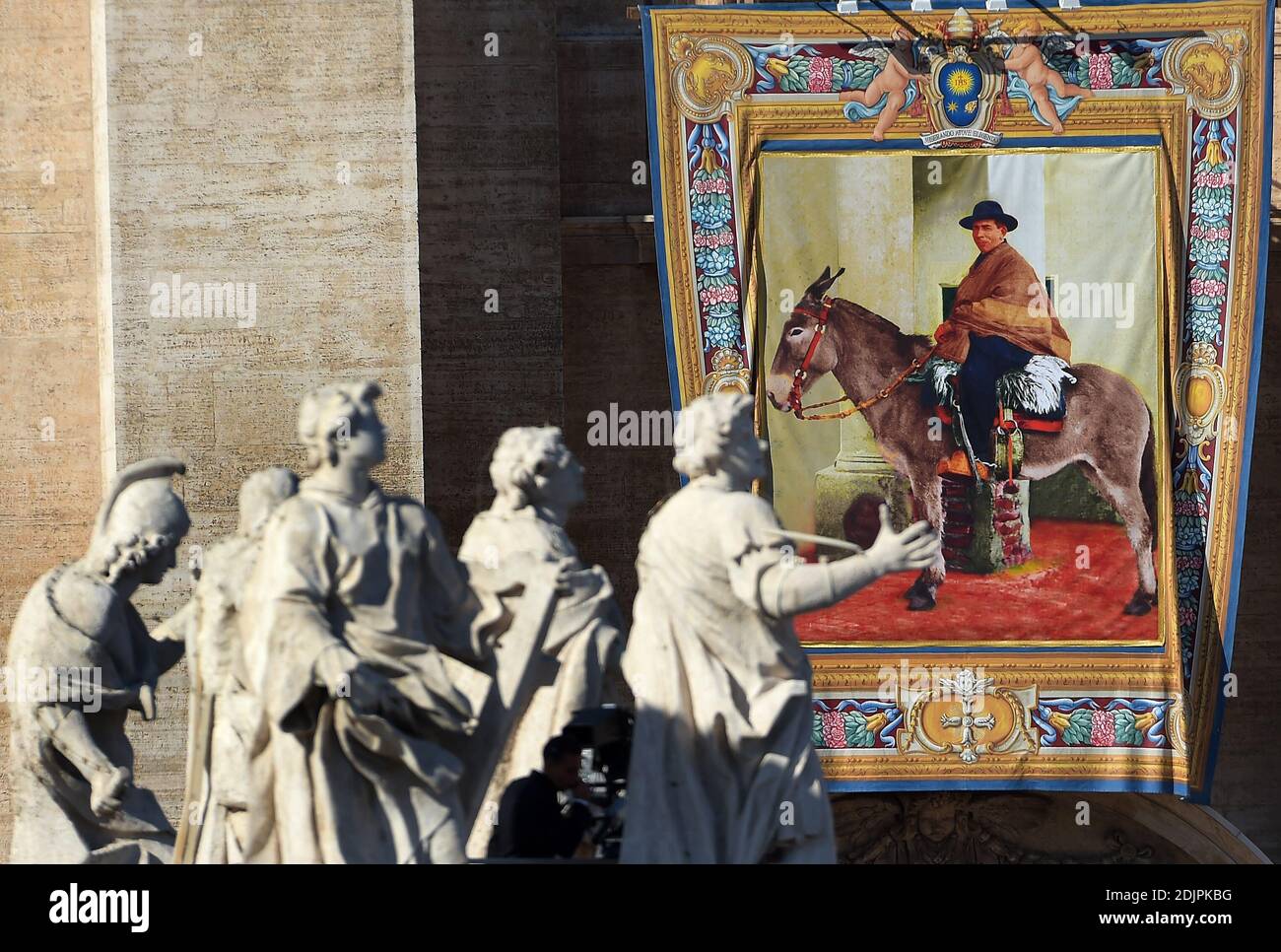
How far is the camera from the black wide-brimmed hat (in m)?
13.4

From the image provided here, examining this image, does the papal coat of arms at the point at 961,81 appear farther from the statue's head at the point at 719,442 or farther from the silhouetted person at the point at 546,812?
the silhouetted person at the point at 546,812

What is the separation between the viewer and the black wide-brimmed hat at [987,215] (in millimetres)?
13445

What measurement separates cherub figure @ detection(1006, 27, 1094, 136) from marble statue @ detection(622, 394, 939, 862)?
6107 mm

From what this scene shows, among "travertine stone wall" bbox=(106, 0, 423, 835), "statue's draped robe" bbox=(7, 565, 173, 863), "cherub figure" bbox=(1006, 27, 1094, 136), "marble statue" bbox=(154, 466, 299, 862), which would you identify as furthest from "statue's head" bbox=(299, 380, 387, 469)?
"cherub figure" bbox=(1006, 27, 1094, 136)

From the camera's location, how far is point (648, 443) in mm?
14656

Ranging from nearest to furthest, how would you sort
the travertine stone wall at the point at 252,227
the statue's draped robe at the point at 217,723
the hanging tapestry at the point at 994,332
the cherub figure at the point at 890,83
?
the statue's draped robe at the point at 217,723 → the travertine stone wall at the point at 252,227 → the hanging tapestry at the point at 994,332 → the cherub figure at the point at 890,83

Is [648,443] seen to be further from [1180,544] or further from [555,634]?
[555,634]

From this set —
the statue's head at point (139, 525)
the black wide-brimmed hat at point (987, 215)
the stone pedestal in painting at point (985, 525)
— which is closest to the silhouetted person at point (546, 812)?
the statue's head at point (139, 525)

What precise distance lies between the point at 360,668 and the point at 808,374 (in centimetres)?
644

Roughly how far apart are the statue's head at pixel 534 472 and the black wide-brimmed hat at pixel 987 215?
5513mm

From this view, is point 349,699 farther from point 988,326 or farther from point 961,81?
point 961,81

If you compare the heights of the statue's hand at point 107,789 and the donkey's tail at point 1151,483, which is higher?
the donkey's tail at point 1151,483

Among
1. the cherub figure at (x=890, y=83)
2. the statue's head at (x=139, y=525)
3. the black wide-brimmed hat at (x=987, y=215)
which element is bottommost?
the statue's head at (x=139, y=525)
